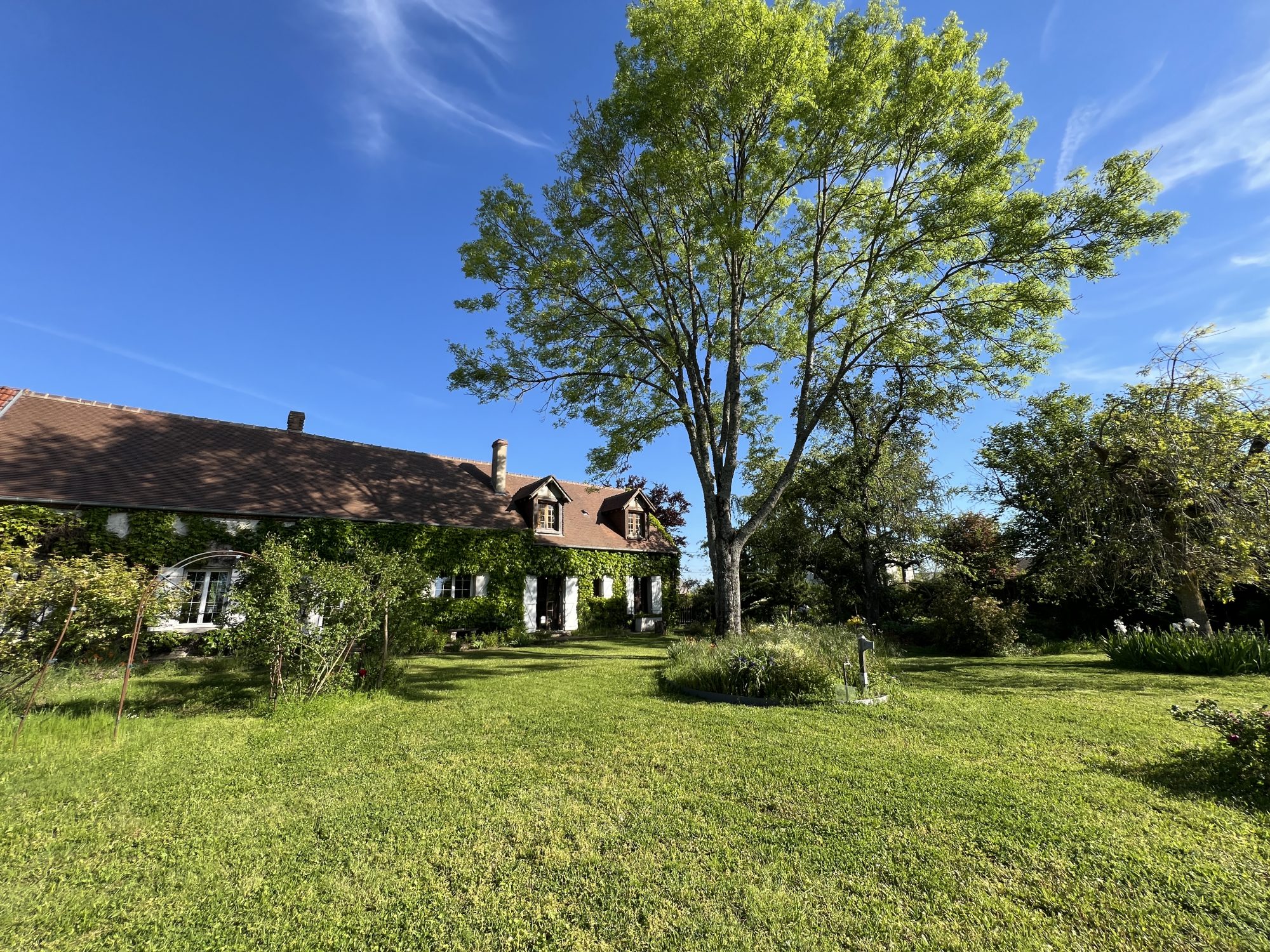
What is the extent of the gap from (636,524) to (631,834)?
2229 centimetres

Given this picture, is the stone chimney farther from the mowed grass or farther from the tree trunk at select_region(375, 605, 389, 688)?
the mowed grass

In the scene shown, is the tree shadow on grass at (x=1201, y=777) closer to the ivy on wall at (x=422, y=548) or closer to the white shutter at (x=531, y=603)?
the ivy on wall at (x=422, y=548)

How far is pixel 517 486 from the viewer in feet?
81.6

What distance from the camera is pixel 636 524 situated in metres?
26.7

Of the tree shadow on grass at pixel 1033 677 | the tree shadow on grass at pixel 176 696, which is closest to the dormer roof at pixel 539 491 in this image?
the tree shadow on grass at pixel 176 696

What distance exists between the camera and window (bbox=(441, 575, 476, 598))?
19922mm

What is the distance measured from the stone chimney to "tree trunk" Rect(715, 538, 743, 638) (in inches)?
498

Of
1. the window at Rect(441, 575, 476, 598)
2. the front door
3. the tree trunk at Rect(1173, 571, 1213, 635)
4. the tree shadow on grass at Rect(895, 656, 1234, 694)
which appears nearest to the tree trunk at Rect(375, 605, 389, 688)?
the window at Rect(441, 575, 476, 598)

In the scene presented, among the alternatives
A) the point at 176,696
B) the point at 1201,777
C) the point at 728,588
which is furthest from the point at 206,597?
the point at 1201,777

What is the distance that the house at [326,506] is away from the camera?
14781mm

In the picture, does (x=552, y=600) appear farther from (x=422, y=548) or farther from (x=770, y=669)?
(x=770, y=669)

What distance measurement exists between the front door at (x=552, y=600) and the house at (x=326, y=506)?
0.23ft

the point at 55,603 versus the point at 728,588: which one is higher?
the point at 728,588

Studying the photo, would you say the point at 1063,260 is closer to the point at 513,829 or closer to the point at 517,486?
the point at 513,829
